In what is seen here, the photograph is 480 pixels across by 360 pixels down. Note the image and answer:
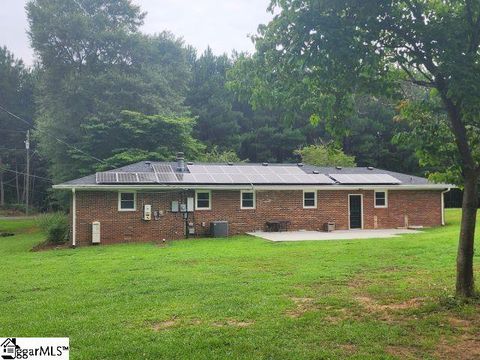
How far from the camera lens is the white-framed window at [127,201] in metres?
18.0

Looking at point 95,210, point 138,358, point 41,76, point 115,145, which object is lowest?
point 138,358

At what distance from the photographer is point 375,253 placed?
12.1 meters

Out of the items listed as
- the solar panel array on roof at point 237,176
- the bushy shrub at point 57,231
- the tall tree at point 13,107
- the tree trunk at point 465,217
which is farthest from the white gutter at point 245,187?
the tall tree at point 13,107

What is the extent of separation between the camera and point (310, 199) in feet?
67.1

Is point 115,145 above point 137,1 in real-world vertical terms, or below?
below

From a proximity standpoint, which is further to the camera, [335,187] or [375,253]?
[335,187]

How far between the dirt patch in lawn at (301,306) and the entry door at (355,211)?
14.7 m

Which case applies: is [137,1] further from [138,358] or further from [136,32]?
[138,358]

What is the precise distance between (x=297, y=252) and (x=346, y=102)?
21.9 ft

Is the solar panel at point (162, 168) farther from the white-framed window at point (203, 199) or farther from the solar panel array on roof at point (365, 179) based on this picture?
the solar panel array on roof at point (365, 179)

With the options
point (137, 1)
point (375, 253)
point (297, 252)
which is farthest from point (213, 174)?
point (137, 1)

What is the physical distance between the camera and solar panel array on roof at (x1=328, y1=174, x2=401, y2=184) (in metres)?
20.9

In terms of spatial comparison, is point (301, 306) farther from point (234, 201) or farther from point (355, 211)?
point (355, 211)

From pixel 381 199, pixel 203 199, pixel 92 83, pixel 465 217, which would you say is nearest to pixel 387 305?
pixel 465 217
